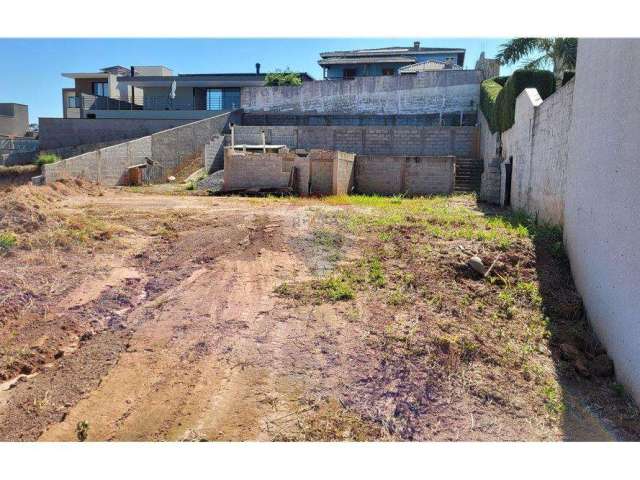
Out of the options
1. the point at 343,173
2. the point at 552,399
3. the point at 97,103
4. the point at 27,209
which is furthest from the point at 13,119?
the point at 552,399

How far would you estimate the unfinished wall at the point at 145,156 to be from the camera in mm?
18531

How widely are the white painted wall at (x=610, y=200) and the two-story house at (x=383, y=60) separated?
28687mm

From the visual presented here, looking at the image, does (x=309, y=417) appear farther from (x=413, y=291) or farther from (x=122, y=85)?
(x=122, y=85)

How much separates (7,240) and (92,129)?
19450 mm

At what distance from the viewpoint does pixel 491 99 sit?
65.1ft

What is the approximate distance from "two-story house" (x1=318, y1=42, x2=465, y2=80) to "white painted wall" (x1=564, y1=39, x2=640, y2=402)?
28.7 m

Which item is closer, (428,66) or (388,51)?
(428,66)

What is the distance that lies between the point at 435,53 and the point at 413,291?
34.7 m

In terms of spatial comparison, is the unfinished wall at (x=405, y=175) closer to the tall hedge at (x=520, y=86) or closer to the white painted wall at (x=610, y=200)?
the tall hedge at (x=520, y=86)

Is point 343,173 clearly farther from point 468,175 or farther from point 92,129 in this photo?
point 92,129

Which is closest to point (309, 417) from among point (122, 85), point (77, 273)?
point (77, 273)

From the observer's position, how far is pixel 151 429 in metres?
4.20

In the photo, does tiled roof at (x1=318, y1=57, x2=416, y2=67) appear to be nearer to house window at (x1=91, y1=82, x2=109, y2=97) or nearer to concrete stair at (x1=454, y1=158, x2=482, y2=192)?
house window at (x1=91, y1=82, x2=109, y2=97)
